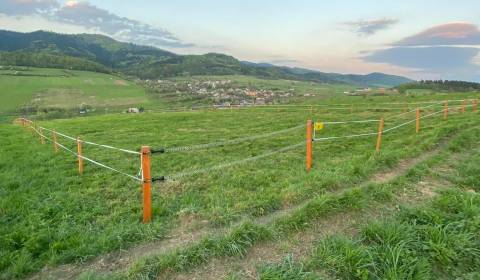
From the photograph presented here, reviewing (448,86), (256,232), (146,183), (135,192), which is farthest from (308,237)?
(448,86)

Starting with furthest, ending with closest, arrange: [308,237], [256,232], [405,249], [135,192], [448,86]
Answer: [448,86] → [135,192] → [308,237] → [256,232] → [405,249]

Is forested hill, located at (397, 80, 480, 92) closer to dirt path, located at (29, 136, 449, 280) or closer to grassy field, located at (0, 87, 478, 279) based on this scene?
grassy field, located at (0, 87, 478, 279)

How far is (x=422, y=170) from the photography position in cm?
928

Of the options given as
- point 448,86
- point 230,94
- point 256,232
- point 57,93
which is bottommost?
point 256,232

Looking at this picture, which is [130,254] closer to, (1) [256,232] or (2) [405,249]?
(1) [256,232]

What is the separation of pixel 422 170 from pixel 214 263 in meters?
7.15

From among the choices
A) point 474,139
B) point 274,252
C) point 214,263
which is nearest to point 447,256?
point 274,252

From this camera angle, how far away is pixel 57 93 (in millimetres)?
99938

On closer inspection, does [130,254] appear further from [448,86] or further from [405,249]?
[448,86]

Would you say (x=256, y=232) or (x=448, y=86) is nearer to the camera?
(x=256, y=232)

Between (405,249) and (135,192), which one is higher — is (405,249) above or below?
above

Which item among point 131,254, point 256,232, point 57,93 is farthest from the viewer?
point 57,93

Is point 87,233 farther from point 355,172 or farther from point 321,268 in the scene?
point 355,172

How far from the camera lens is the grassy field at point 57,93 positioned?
8681 cm
